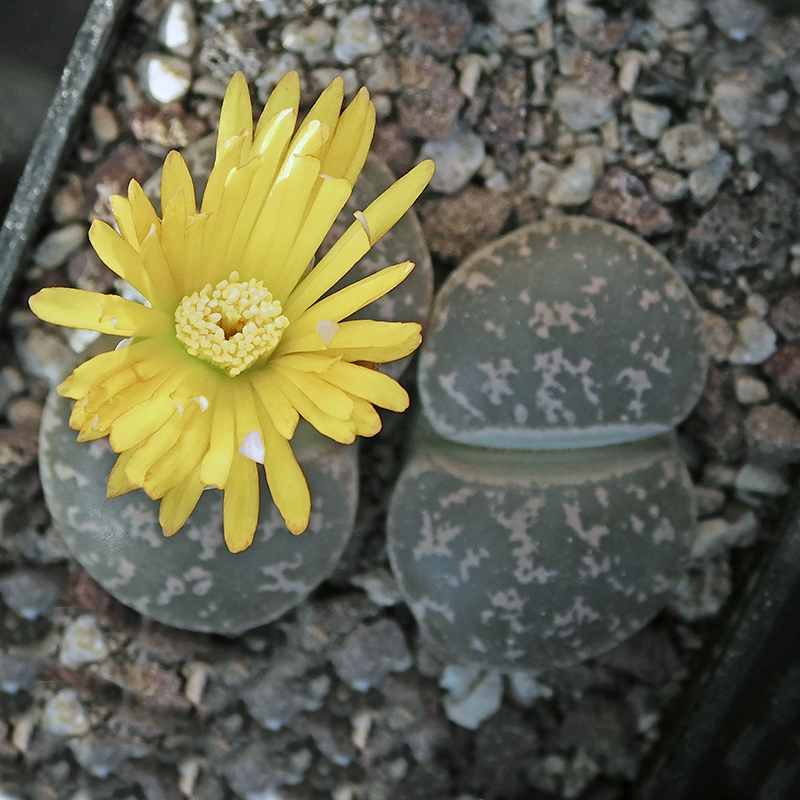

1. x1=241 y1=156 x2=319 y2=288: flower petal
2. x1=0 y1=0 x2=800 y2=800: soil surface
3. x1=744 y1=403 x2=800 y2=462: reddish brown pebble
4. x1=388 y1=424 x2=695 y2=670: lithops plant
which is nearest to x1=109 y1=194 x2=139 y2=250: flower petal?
x1=241 y1=156 x2=319 y2=288: flower petal

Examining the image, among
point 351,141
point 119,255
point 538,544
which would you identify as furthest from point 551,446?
point 119,255

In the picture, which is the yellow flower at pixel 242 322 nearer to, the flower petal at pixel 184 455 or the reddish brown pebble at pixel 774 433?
the flower petal at pixel 184 455

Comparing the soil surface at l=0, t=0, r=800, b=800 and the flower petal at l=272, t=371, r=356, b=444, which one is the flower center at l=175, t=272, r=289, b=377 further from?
the soil surface at l=0, t=0, r=800, b=800

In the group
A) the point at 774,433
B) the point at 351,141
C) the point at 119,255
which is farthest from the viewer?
the point at 774,433

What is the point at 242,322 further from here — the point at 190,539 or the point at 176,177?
the point at 190,539

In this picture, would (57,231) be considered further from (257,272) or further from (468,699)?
(468,699)

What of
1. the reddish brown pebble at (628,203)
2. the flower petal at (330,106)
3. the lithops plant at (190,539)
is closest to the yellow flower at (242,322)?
the flower petal at (330,106)

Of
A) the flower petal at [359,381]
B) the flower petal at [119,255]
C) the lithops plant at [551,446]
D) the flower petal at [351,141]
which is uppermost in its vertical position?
the flower petal at [351,141]
